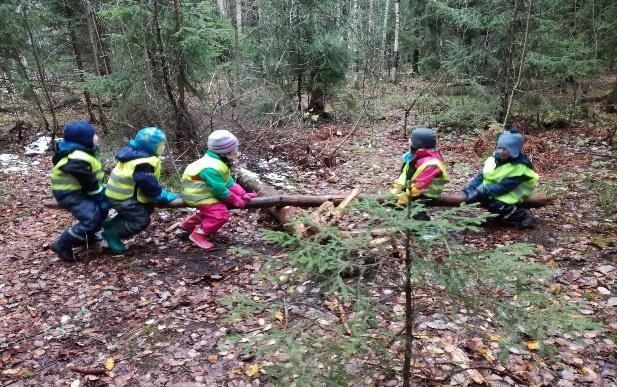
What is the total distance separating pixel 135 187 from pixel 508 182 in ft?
17.9

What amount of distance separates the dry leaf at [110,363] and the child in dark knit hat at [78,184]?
8.04 feet

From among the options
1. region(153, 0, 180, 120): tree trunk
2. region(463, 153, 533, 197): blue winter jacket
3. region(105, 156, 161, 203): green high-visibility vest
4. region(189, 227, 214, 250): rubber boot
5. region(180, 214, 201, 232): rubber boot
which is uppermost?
region(153, 0, 180, 120): tree trunk

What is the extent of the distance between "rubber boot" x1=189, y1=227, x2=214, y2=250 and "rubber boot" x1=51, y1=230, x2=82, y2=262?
61.4 inches

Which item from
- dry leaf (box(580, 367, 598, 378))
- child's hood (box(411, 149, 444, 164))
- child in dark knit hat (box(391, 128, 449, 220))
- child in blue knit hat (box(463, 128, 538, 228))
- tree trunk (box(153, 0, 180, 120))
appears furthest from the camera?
tree trunk (box(153, 0, 180, 120))

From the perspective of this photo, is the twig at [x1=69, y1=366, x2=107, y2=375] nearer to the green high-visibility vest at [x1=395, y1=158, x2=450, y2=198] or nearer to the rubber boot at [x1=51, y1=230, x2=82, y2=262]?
the rubber boot at [x1=51, y1=230, x2=82, y2=262]

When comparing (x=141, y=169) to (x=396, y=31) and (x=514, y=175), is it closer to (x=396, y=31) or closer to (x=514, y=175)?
(x=514, y=175)

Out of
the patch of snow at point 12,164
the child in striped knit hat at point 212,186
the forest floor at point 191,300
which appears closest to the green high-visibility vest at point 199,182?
the child in striped knit hat at point 212,186

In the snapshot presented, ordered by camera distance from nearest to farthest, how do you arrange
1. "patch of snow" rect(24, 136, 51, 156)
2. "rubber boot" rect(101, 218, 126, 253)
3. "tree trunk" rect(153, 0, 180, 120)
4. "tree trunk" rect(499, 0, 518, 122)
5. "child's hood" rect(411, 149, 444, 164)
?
"child's hood" rect(411, 149, 444, 164), "rubber boot" rect(101, 218, 126, 253), "tree trunk" rect(153, 0, 180, 120), "tree trunk" rect(499, 0, 518, 122), "patch of snow" rect(24, 136, 51, 156)

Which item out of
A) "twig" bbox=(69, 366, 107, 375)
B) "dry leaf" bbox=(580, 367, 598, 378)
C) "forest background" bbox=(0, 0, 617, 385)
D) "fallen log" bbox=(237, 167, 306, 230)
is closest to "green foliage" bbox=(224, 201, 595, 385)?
"forest background" bbox=(0, 0, 617, 385)

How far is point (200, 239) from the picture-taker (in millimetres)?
6262

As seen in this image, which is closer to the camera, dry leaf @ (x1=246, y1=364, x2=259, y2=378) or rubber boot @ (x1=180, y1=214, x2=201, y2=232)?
dry leaf @ (x1=246, y1=364, x2=259, y2=378)

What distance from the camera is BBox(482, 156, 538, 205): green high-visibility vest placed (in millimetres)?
6258

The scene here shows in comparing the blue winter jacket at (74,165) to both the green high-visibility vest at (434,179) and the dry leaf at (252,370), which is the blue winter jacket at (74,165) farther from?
the green high-visibility vest at (434,179)

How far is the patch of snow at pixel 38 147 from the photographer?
40.5ft
